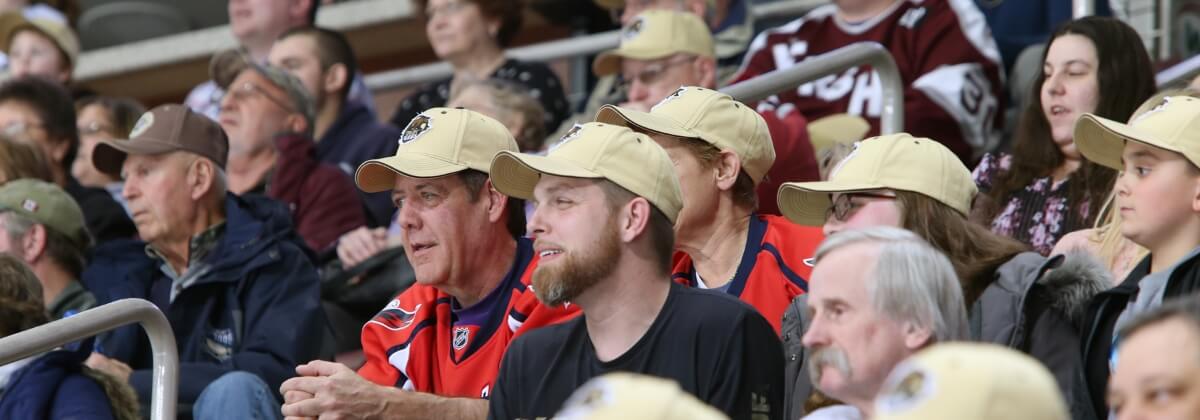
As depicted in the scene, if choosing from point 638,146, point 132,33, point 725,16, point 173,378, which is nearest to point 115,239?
point 173,378

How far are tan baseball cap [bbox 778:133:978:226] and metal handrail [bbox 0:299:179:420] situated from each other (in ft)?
5.37

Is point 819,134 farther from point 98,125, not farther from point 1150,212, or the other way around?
point 98,125

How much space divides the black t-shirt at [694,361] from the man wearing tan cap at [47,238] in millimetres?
2313

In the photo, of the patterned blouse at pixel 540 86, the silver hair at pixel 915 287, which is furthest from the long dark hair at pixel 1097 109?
the patterned blouse at pixel 540 86

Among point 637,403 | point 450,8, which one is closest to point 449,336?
point 637,403

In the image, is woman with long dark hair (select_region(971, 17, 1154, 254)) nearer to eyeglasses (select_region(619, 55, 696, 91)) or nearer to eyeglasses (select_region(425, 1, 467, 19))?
eyeglasses (select_region(619, 55, 696, 91))

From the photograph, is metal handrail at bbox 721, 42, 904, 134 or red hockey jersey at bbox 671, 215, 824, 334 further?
metal handrail at bbox 721, 42, 904, 134

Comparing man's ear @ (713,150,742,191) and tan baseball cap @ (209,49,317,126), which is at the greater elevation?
man's ear @ (713,150,742,191)

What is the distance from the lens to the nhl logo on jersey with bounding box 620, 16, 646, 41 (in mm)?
6656

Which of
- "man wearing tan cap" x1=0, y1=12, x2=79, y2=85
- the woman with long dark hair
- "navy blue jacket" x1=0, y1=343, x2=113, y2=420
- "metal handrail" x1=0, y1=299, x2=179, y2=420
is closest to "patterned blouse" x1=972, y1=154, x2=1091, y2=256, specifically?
the woman with long dark hair

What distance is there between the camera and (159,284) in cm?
597

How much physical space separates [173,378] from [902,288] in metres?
2.16

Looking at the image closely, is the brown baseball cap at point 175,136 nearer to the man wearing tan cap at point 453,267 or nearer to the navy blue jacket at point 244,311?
the navy blue jacket at point 244,311

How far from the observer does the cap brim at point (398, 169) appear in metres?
4.79
